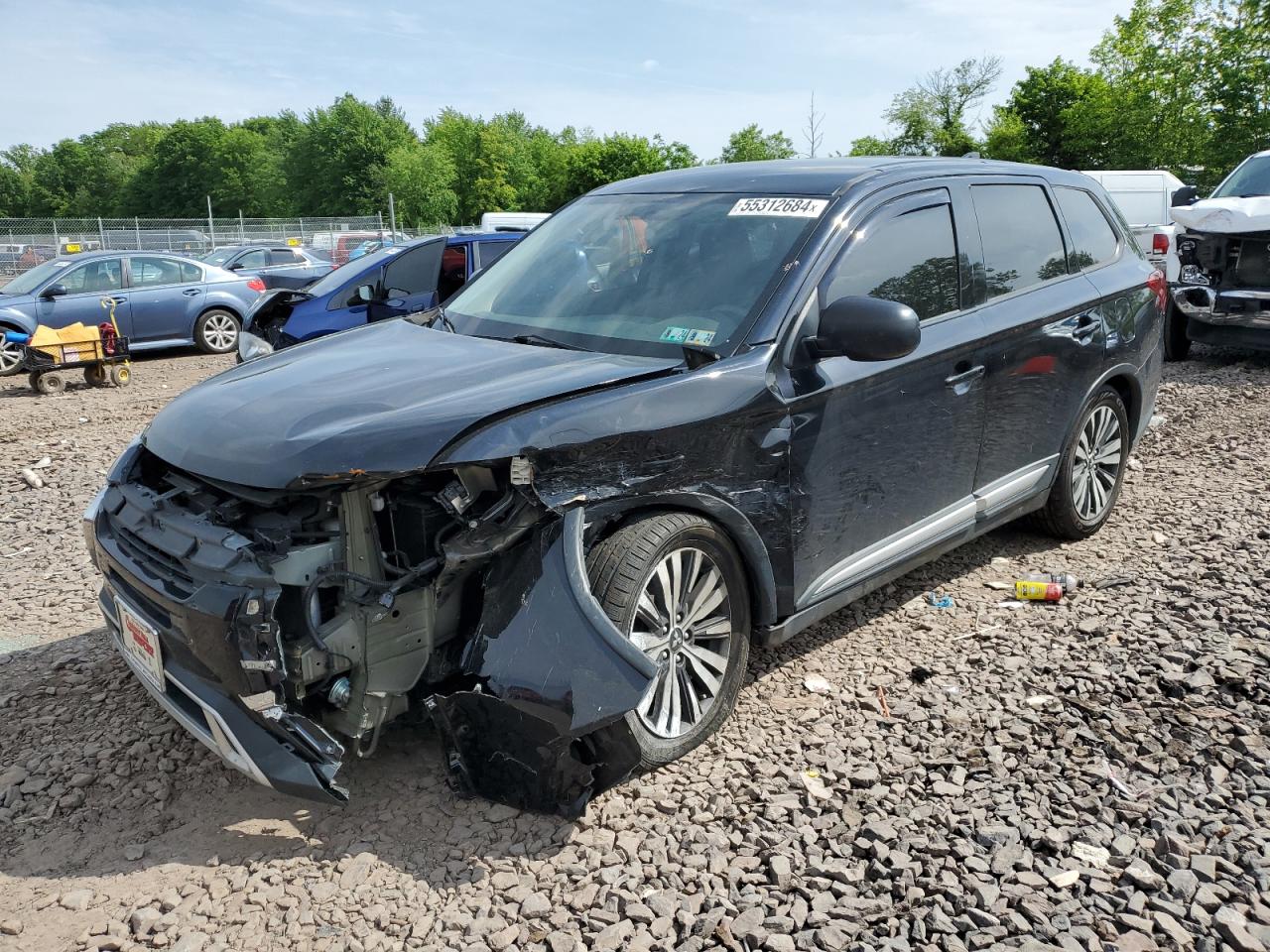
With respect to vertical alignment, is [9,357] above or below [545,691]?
above

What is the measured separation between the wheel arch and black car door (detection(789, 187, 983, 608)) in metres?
0.15

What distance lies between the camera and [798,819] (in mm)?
2996

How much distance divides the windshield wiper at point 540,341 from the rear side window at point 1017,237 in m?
1.90

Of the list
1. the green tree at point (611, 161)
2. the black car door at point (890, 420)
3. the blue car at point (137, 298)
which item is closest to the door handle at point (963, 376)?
the black car door at point (890, 420)

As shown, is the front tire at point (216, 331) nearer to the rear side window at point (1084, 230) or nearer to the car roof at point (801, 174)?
the car roof at point (801, 174)

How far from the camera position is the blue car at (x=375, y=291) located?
9602 mm

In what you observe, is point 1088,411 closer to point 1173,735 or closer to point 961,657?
point 961,657

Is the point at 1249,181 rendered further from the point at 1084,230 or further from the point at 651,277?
the point at 651,277

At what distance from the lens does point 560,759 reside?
9.25 feet

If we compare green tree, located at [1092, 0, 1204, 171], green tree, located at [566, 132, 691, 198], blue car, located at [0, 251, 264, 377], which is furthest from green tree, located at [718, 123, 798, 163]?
blue car, located at [0, 251, 264, 377]

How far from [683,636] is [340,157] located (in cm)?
8034

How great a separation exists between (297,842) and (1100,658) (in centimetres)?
300

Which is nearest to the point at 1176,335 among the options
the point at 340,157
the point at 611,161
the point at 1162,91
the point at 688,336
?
the point at 688,336

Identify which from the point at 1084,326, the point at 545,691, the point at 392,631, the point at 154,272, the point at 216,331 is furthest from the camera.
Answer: the point at 216,331
